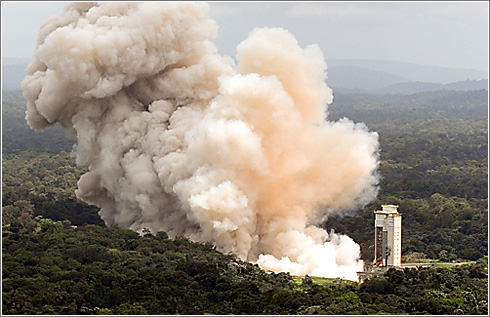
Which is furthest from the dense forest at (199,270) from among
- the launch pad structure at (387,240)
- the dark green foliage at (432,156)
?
the launch pad structure at (387,240)

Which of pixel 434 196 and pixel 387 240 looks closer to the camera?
pixel 387 240

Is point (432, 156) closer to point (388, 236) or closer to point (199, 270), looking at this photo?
point (388, 236)

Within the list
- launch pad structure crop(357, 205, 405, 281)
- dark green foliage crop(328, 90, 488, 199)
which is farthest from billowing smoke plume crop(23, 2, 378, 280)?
dark green foliage crop(328, 90, 488, 199)

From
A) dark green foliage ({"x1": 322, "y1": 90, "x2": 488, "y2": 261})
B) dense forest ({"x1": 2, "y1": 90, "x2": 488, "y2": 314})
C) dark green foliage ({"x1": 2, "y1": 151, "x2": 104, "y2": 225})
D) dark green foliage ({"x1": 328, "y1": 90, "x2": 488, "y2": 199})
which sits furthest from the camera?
dark green foliage ({"x1": 328, "y1": 90, "x2": 488, "y2": 199})

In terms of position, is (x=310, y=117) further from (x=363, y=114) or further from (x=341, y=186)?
(x=363, y=114)

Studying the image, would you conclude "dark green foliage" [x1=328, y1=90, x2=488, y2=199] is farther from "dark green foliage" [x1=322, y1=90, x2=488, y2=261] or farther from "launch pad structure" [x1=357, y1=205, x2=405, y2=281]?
"launch pad structure" [x1=357, y1=205, x2=405, y2=281]

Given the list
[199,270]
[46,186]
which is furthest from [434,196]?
[199,270]
